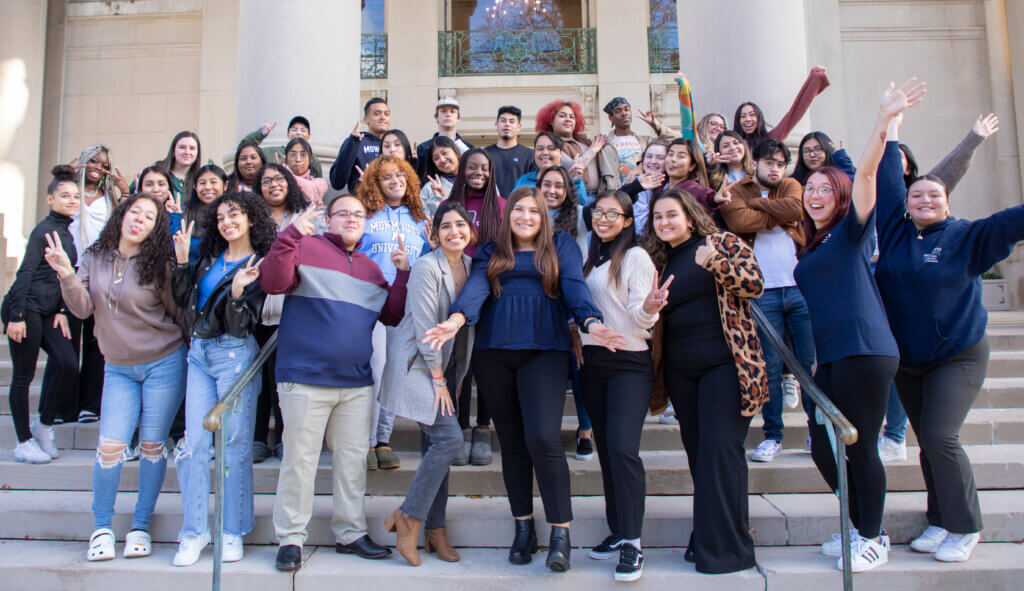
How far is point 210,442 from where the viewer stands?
397cm

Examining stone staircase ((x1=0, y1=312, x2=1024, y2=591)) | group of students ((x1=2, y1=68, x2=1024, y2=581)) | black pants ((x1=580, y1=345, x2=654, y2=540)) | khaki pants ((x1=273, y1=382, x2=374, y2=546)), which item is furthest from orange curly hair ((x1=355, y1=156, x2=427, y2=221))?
black pants ((x1=580, y1=345, x2=654, y2=540))

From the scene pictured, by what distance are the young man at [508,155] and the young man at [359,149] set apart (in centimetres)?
106

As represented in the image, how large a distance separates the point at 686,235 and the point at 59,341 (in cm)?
468

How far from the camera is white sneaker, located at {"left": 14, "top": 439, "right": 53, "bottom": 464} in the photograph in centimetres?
485

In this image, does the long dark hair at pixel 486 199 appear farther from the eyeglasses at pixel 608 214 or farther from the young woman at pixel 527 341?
the eyeglasses at pixel 608 214

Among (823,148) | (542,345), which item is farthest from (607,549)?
(823,148)

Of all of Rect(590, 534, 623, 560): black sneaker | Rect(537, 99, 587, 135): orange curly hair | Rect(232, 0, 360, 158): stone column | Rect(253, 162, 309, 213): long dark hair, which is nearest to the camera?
Rect(590, 534, 623, 560): black sneaker

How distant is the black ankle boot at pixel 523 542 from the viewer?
12.5 ft

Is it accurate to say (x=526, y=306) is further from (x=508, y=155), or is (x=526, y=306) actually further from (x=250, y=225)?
(x=508, y=155)

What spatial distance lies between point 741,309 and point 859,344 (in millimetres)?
615

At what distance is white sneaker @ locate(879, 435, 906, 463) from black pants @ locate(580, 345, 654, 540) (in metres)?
2.00

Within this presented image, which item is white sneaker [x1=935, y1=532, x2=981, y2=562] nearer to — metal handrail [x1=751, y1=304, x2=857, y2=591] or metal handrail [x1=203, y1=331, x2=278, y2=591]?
metal handrail [x1=751, y1=304, x2=857, y2=591]

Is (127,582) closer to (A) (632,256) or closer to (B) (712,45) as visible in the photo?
(A) (632,256)

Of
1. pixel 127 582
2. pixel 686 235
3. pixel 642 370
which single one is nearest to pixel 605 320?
pixel 642 370
